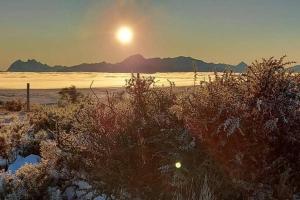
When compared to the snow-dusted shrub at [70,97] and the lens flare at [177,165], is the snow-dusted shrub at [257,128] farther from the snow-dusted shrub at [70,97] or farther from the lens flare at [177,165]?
the snow-dusted shrub at [70,97]

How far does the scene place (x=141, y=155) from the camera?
21.7 ft

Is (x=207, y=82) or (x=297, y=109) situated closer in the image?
(x=297, y=109)

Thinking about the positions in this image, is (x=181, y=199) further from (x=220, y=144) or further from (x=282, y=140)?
(x=282, y=140)

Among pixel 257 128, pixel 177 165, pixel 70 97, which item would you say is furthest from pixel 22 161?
pixel 70 97

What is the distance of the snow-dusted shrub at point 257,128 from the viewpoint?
6.07 meters

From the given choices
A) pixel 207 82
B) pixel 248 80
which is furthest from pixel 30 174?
pixel 248 80

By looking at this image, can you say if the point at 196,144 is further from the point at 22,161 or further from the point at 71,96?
the point at 71,96

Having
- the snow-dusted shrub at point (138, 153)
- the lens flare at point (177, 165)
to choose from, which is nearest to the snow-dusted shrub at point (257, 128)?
the snow-dusted shrub at point (138, 153)

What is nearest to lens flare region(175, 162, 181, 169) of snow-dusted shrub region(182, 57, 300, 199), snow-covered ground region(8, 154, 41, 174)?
snow-dusted shrub region(182, 57, 300, 199)

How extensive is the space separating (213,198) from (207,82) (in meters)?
1.71

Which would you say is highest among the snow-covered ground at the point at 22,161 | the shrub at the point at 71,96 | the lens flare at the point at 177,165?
the lens flare at the point at 177,165

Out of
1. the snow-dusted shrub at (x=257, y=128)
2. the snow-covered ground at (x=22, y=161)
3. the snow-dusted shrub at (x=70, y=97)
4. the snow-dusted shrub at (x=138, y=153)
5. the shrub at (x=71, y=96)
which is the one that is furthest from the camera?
the shrub at (x=71, y=96)

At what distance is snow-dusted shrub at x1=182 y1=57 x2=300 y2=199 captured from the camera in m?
6.07

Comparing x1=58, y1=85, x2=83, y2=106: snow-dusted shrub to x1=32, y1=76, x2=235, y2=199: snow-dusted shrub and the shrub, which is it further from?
x1=32, y1=76, x2=235, y2=199: snow-dusted shrub
